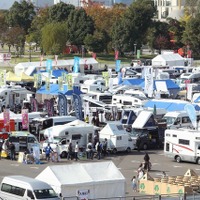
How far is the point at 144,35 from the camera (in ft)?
235

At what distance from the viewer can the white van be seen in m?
16.8

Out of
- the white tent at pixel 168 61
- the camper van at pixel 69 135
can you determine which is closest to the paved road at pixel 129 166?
the camper van at pixel 69 135

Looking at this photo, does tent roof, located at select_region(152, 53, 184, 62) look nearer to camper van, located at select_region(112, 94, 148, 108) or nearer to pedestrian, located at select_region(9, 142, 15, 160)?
camper van, located at select_region(112, 94, 148, 108)

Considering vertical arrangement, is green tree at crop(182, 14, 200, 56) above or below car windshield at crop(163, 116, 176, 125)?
above

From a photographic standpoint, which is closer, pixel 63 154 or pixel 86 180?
pixel 86 180

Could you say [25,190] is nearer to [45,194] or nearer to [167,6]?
[45,194]

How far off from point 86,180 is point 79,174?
278 millimetres

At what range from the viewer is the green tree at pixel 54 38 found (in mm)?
64000

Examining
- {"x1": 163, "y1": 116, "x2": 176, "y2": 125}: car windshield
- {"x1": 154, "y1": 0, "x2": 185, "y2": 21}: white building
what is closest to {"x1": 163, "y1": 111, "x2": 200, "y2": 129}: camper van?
{"x1": 163, "y1": 116, "x2": 176, "y2": 125}: car windshield

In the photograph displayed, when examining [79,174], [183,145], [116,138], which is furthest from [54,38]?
[79,174]

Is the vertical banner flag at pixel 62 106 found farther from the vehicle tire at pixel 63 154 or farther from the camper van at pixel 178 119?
the vehicle tire at pixel 63 154

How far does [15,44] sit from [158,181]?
52517 millimetres

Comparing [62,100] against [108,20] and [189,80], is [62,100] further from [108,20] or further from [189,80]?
[108,20]

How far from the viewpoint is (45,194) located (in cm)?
1683
